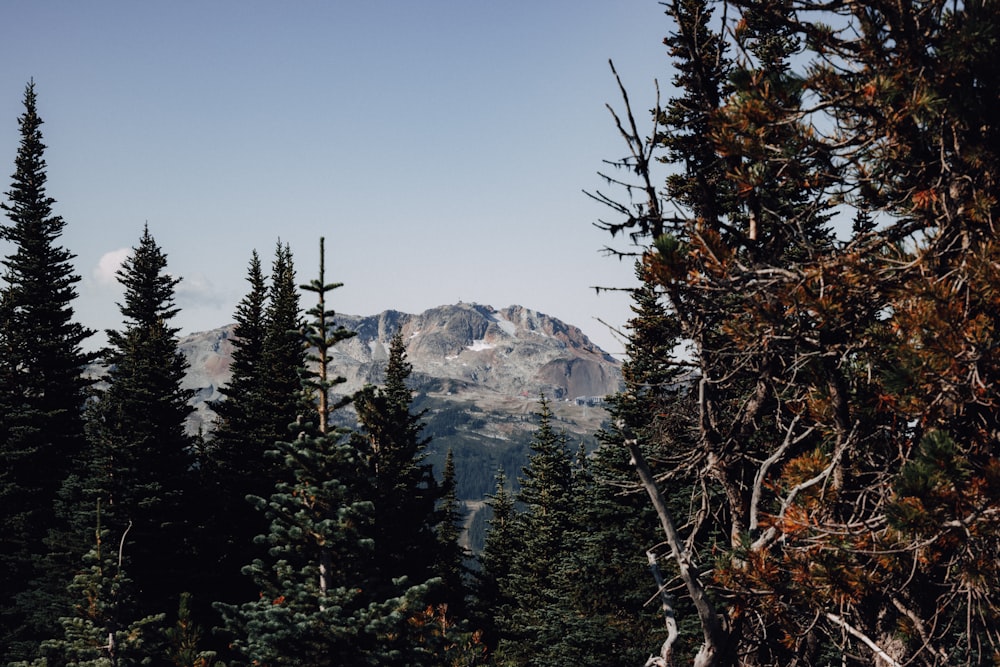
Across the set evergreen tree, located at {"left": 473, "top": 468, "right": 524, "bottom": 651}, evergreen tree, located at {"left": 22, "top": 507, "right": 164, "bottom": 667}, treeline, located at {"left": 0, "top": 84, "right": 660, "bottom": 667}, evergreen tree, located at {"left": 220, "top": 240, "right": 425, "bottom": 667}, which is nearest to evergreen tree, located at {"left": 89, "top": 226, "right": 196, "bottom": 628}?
treeline, located at {"left": 0, "top": 84, "right": 660, "bottom": 667}

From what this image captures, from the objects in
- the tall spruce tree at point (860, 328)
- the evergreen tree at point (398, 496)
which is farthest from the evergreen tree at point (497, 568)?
the tall spruce tree at point (860, 328)

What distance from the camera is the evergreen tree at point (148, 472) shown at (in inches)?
1003

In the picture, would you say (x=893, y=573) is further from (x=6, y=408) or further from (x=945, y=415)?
(x=6, y=408)

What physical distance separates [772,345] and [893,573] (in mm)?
1967

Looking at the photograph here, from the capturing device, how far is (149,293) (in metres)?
42.6

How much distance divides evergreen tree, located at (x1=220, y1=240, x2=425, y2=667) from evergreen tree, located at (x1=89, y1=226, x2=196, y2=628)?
12.0 metres

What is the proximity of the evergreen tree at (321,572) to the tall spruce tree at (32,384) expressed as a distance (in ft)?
53.2

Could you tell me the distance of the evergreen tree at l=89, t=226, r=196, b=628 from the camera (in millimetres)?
25484

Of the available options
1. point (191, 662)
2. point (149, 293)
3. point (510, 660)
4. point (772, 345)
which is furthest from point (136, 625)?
point (149, 293)

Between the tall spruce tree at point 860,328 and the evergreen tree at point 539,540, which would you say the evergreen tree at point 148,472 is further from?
the tall spruce tree at point 860,328

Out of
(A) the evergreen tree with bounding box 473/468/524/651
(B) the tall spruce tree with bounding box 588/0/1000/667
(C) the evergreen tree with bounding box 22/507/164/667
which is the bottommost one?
(A) the evergreen tree with bounding box 473/468/524/651

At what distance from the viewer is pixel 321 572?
15523 millimetres

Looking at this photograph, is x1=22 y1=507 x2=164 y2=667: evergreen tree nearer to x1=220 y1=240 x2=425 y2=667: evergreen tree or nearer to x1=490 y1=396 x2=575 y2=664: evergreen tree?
x1=220 y1=240 x2=425 y2=667: evergreen tree

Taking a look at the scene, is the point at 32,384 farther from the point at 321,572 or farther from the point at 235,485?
the point at 321,572
